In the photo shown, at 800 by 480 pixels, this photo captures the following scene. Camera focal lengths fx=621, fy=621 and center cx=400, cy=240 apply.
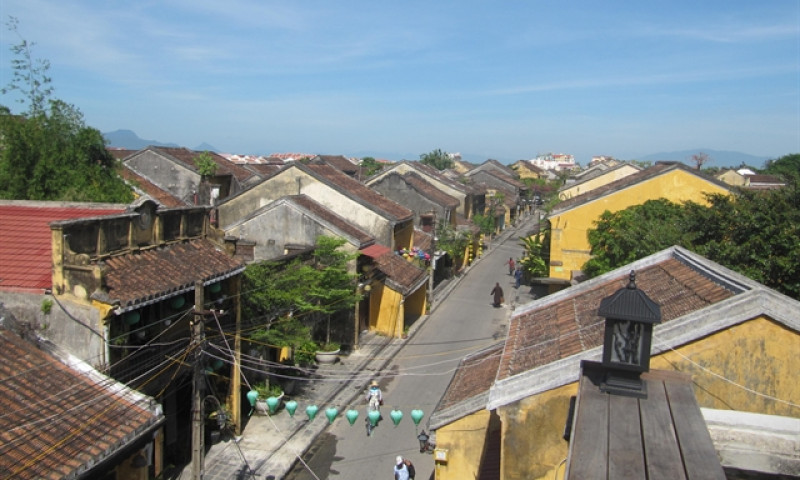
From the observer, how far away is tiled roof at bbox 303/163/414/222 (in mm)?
28703

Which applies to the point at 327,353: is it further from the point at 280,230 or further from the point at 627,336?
the point at 627,336

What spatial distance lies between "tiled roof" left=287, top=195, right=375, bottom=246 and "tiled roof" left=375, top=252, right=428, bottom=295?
177 cm

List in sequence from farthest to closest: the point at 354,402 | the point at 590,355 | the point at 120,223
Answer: the point at 354,402
the point at 120,223
the point at 590,355

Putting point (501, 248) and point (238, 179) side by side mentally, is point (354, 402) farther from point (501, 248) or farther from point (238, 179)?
point (501, 248)

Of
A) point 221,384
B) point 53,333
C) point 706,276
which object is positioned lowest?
point 221,384

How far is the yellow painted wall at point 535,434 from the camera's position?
8.77m

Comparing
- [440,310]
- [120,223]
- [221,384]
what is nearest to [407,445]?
[221,384]

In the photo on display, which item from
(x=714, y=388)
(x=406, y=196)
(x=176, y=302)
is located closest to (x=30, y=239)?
(x=176, y=302)

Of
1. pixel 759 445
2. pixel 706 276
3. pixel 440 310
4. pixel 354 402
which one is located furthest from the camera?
pixel 440 310

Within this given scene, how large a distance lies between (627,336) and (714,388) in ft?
→ 9.98

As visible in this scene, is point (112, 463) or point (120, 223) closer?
point (112, 463)

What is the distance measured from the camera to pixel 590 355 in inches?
361

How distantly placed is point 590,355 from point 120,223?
980cm

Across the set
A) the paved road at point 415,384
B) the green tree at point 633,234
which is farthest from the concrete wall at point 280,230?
the green tree at point 633,234
